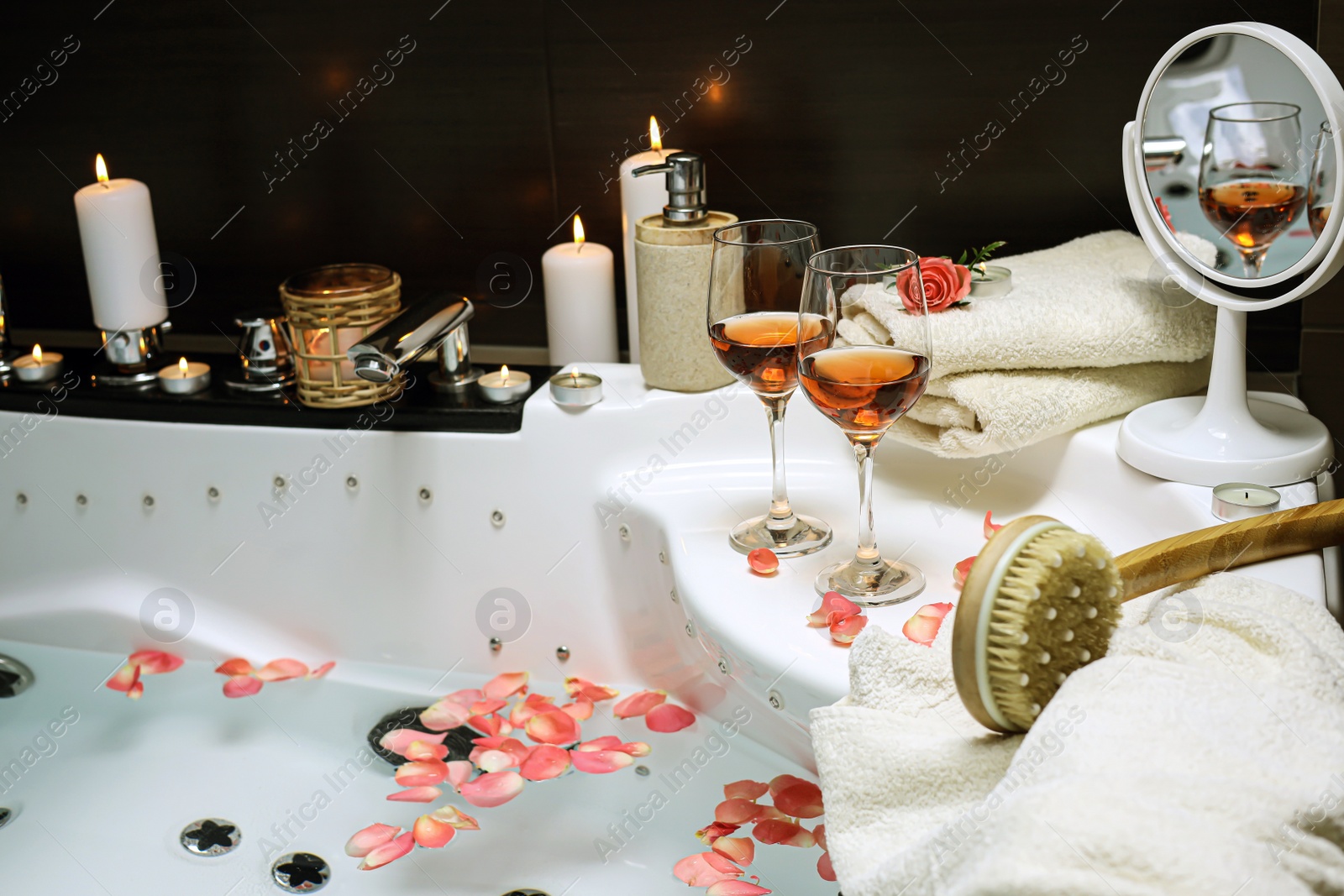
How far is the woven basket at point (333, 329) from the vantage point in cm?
110

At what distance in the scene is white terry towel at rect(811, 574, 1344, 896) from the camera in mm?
439

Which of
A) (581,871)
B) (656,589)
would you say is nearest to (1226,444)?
(656,589)

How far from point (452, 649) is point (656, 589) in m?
0.24

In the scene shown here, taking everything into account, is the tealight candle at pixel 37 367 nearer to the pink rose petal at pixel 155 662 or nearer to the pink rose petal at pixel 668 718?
the pink rose petal at pixel 155 662

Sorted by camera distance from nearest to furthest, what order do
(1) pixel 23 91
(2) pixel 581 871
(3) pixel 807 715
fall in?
(3) pixel 807 715, (2) pixel 581 871, (1) pixel 23 91

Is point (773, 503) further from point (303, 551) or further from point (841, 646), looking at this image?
point (303, 551)

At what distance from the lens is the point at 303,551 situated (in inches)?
45.9

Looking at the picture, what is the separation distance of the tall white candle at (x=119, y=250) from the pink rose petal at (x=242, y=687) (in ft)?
1.25

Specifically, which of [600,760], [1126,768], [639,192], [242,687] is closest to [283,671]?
[242,687]

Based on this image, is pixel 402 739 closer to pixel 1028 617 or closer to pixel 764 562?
pixel 764 562

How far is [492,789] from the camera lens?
100 cm

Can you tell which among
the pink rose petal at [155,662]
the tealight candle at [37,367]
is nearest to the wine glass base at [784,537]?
the pink rose petal at [155,662]

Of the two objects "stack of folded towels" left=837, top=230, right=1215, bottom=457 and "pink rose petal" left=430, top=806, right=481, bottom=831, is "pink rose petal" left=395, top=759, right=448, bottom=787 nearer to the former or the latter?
"pink rose petal" left=430, top=806, right=481, bottom=831

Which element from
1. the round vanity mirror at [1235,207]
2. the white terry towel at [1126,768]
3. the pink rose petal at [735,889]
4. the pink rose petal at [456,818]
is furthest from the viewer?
the pink rose petal at [456,818]
